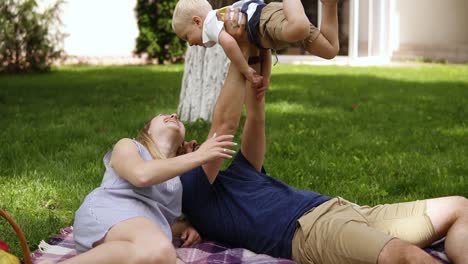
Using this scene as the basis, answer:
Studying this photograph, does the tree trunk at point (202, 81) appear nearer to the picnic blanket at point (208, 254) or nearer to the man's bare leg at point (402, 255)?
the picnic blanket at point (208, 254)

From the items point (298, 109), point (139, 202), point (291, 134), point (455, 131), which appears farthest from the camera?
point (298, 109)

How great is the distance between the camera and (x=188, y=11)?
146 inches

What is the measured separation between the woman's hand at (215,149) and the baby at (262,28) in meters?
0.42

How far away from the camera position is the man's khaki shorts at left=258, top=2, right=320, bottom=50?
3.52 meters

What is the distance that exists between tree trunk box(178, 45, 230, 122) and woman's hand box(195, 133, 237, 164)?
14.3ft

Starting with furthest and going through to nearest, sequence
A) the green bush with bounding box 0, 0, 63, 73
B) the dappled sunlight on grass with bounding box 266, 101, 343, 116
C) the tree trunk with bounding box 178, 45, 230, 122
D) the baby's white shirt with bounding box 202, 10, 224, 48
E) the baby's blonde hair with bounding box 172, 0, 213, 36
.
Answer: the green bush with bounding box 0, 0, 63, 73, the dappled sunlight on grass with bounding box 266, 101, 343, 116, the tree trunk with bounding box 178, 45, 230, 122, the baby's blonde hair with bounding box 172, 0, 213, 36, the baby's white shirt with bounding box 202, 10, 224, 48

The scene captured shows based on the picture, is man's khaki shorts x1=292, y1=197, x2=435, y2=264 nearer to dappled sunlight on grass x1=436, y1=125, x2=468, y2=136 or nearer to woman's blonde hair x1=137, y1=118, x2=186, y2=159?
woman's blonde hair x1=137, y1=118, x2=186, y2=159

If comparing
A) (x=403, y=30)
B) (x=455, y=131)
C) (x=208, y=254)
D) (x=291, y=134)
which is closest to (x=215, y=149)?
(x=208, y=254)

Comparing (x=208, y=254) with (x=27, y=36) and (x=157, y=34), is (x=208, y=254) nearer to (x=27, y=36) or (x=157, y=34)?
(x=27, y=36)

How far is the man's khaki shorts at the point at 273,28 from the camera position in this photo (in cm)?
352

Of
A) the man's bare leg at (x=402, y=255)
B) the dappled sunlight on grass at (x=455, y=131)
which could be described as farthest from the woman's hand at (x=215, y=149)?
the dappled sunlight on grass at (x=455, y=131)

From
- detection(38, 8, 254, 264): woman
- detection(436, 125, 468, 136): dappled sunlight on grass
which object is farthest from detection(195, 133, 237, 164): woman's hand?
detection(436, 125, 468, 136): dappled sunlight on grass

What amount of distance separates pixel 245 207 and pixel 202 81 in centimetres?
428

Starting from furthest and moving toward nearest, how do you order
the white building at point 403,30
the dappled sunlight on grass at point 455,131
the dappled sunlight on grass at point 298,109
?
1. the white building at point 403,30
2. the dappled sunlight on grass at point 298,109
3. the dappled sunlight on grass at point 455,131
